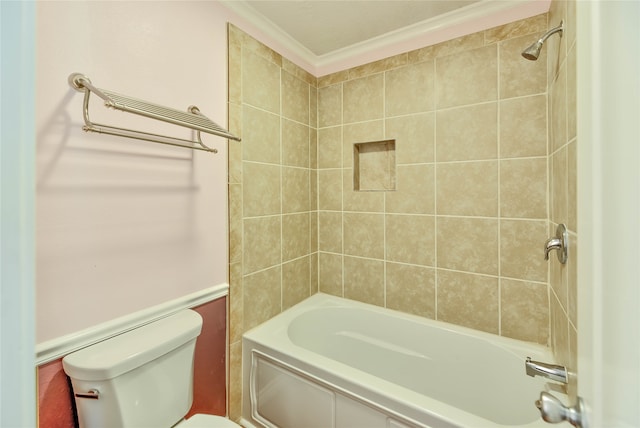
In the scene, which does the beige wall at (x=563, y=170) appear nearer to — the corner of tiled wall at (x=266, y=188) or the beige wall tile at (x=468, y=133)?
the beige wall tile at (x=468, y=133)

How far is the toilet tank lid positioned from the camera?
868 mm

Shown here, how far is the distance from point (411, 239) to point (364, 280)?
19.0 inches

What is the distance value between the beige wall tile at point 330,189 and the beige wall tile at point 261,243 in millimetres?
484

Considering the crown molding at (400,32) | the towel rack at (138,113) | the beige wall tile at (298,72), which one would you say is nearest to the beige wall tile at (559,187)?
the crown molding at (400,32)

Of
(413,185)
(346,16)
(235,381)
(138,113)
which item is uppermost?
(346,16)

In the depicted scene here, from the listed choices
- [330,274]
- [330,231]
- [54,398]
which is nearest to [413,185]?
[330,231]

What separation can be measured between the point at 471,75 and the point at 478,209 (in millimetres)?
789

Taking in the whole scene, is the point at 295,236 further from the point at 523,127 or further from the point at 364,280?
the point at 523,127

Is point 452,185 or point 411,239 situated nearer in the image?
point 452,185

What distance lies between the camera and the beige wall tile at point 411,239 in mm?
1706

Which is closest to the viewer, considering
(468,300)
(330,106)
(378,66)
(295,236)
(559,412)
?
(559,412)

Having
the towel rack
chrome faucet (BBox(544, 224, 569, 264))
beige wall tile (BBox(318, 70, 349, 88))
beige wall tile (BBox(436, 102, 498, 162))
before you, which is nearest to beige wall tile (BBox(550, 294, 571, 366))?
chrome faucet (BBox(544, 224, 569, 264))

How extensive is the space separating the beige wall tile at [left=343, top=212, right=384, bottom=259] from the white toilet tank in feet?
3.89

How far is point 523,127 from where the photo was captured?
1.42 metres
